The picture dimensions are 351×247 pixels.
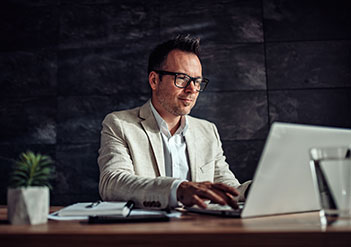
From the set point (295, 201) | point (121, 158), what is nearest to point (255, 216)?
point (295, 201)

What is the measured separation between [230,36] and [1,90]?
1958 mm

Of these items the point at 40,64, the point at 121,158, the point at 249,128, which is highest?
the point at 40,64

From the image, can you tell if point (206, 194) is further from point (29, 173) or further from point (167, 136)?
point (167, 136)

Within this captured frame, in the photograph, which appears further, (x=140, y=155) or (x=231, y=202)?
(x=140, y=155)

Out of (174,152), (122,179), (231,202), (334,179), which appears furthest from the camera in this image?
(174,152)

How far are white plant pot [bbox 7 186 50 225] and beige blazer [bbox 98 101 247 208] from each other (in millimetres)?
499

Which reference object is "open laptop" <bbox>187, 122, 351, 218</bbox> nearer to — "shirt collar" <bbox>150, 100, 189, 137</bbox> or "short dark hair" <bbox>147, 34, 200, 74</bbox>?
"shirt collar" <bbox>150, 100, 189, 137</bbox>

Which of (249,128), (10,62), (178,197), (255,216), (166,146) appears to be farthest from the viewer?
(10,62)

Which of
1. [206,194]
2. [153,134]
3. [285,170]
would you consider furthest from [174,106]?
[285,170]

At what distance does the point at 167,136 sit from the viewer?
6.79 feet

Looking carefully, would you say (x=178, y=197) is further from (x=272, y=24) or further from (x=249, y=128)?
(x=272, y=24)

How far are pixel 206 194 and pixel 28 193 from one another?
1.67ft
